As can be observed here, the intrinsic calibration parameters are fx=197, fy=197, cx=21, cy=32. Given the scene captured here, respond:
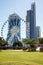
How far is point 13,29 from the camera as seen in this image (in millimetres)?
132250

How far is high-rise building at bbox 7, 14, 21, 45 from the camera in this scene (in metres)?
130

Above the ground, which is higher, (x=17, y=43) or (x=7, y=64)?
(x=7, y=64)

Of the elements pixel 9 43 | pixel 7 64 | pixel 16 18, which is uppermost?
pixel 16 18

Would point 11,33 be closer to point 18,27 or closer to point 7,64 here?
point 18,27

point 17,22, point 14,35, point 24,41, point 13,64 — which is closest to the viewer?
point 13,64

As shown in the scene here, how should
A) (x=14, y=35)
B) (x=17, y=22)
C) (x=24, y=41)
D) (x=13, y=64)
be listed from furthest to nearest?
(x=24, y=41), (x=17, y=22), (x=14, y=35), (x=13, y=64)

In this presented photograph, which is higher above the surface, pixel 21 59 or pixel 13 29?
pixel 13 29

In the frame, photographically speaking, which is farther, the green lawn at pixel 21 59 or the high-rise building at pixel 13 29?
the high-rise building at pixel 13 29

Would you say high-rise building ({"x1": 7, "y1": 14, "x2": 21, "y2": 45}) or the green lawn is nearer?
the green lawn

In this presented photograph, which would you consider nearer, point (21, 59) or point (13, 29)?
point (21, 59)

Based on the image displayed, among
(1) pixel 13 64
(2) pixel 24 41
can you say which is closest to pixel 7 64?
(1) pixel 13 64

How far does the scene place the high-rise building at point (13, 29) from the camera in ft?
427

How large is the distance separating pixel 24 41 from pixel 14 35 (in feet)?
94.2

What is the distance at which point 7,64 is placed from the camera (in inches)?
784
